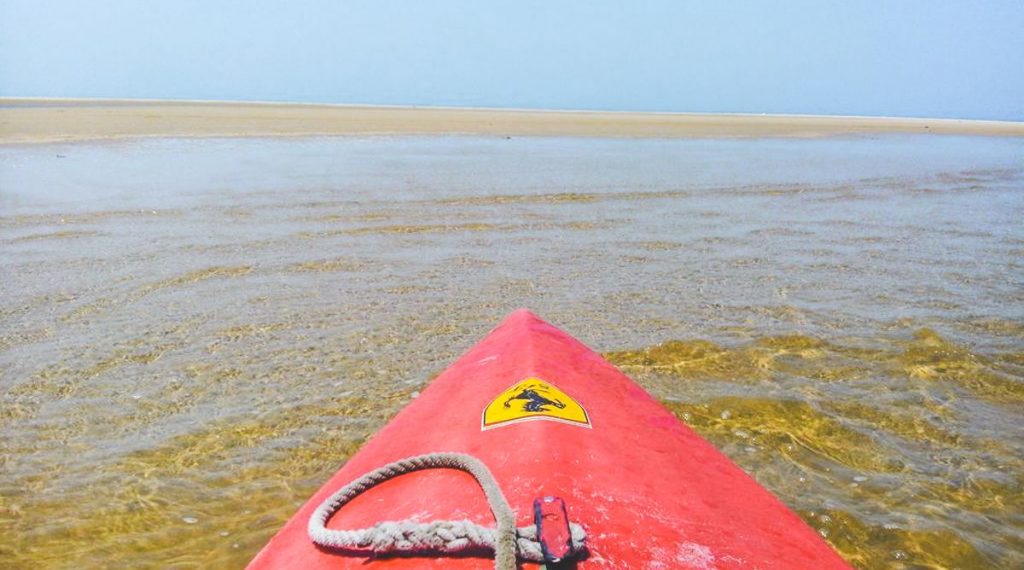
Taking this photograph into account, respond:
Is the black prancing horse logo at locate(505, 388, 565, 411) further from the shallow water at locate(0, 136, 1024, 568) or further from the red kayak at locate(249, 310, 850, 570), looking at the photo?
the shallow water at locate(0, 136, 1024, 568)

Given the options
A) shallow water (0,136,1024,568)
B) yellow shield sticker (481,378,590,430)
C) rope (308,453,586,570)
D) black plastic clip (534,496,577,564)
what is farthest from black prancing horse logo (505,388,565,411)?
shallow water (0,136,1024,568)

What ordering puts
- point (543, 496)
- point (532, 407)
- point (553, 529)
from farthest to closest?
point (532, 407) < point (543, 496) < point (553, 529)

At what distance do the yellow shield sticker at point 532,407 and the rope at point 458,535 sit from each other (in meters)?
0.32

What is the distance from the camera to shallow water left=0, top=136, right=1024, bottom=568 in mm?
3176

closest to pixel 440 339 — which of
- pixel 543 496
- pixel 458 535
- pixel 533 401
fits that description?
pixel 533 401

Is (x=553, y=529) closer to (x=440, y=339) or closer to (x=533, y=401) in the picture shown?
(x=533, y=401)

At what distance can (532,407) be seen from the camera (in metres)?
2.27

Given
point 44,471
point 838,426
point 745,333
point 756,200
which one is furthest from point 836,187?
point 44,471

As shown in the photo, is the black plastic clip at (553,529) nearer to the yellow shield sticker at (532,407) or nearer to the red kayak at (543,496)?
the red kayak at (543,496)

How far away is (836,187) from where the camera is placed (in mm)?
13711

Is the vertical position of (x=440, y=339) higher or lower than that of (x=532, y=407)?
lower

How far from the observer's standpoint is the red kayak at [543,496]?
1.60 meters

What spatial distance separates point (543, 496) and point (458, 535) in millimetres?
249

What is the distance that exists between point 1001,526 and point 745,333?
2.41 metres
